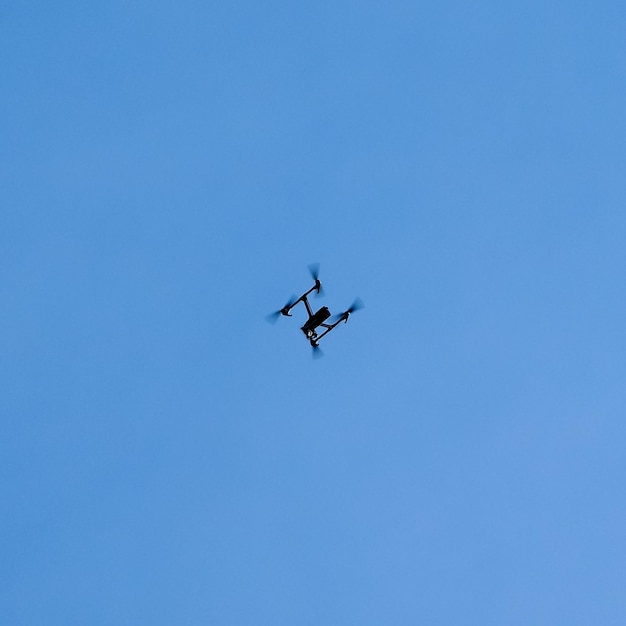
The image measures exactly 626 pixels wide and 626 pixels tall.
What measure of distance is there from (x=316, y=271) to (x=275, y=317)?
398 centimetres

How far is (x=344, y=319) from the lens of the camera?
6706 cm

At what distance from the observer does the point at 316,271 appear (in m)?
66.8

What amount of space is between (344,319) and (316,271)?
3.58 meters

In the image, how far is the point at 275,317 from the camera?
66.2 metres

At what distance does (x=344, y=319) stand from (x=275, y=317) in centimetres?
449
